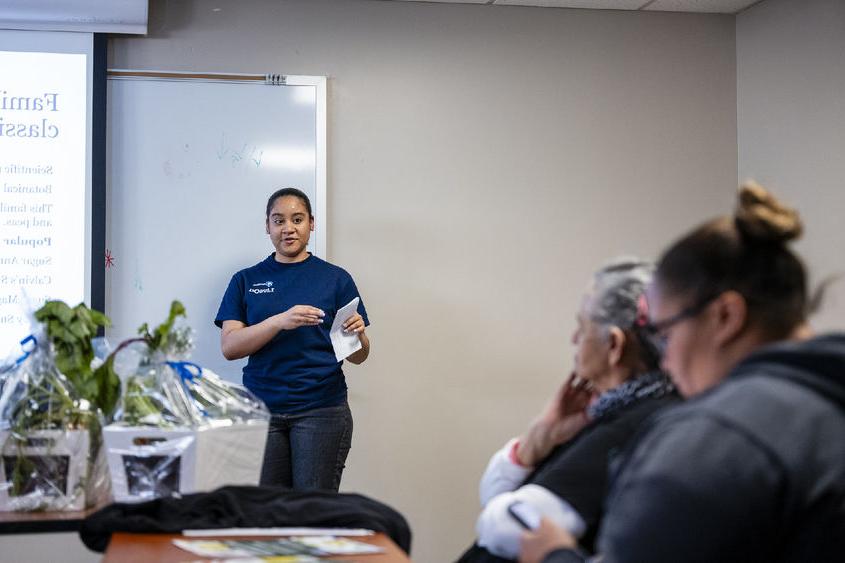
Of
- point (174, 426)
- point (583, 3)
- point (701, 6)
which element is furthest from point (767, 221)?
point (701, 6)

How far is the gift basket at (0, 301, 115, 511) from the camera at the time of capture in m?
2.10

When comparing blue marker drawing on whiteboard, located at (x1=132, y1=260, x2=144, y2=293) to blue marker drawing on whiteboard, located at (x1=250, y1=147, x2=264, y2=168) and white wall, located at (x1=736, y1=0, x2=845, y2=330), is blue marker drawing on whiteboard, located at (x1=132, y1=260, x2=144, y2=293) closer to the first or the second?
blue marker drawing on whiteboard, located at (x1=250, y1=147, x2=264, y2=168)

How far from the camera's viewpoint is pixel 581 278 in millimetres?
4719

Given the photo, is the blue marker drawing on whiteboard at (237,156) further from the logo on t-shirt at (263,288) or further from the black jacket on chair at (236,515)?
the black jacket on chair at (236,515)

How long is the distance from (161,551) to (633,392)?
901 mm

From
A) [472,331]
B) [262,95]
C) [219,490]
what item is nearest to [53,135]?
[262,95]

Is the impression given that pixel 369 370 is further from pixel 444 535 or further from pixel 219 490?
pixel 219 490

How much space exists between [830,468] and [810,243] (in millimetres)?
3570

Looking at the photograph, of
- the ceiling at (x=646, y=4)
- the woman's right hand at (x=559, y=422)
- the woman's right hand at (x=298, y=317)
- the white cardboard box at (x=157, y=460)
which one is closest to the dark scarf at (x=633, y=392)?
the woman's right hand at (x=559, y=422)

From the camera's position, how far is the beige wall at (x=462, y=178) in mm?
4484

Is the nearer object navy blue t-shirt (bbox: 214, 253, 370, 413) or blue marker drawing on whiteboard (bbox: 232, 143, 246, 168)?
navy blue t-shirt (bbox: 214, 253, 370, 413)

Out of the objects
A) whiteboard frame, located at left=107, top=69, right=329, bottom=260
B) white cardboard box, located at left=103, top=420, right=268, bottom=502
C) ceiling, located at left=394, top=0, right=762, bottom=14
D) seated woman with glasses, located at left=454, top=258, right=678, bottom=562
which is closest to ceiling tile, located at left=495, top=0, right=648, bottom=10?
ceiling, located at left=394, top=0, right=762, bottom=14

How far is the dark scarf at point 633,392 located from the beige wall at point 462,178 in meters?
2.60

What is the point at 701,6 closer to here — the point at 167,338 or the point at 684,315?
the point at 167,338
